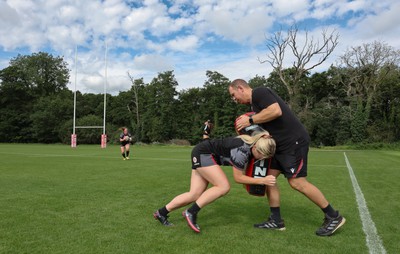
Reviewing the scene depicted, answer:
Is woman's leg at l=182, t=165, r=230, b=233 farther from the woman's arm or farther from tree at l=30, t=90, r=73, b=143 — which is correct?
tree at l=30, t=90, r=73, b=143

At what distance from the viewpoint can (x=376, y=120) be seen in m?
48.4

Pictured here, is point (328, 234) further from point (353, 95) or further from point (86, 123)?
point (86, 123)

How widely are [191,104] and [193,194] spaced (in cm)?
6158

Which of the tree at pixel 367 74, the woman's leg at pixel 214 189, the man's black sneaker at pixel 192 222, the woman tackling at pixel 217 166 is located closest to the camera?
the woman tackling at pixel 217 166

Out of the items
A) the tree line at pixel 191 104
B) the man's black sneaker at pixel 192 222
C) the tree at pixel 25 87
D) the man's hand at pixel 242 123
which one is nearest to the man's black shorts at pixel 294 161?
the man's hand at pixel 242 123

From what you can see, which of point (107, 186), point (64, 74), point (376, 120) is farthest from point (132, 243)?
point (64, 74)

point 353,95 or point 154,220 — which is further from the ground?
point 353,95

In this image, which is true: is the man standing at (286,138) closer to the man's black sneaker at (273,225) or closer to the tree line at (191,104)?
the man's black sneaker at (273,225)

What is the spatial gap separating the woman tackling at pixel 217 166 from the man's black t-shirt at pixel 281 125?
269mm

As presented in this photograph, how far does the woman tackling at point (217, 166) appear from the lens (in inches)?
155

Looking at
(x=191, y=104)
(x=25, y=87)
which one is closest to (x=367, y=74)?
(x=191, y=104)

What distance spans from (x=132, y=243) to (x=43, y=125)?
62.7 m

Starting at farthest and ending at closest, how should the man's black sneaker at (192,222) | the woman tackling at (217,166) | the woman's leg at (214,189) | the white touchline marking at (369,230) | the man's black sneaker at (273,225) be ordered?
the man's black sneaker at (273,225) → the woman's leg at (214,189) → the man's black sneaker at (192,222) → the woman tackling at (217,166) → the white touchline marking at (369,230)

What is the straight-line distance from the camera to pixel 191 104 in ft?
Answer: 216
